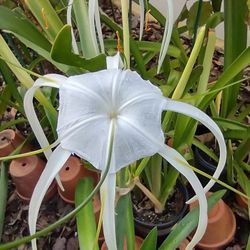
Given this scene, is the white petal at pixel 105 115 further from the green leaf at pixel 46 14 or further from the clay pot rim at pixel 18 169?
the clay pot rim at pixel 18 169

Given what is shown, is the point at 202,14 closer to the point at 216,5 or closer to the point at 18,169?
the point at 216,5

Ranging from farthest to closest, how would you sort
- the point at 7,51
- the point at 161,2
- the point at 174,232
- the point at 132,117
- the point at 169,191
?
the point at 161,2, the point at 169,191, the point at 174,232, the point at 7,51, the point at 132,117

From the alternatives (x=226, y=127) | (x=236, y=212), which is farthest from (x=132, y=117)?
(x=236, y=212)

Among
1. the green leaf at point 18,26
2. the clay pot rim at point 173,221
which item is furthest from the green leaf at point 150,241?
the green leaf at point 18,26

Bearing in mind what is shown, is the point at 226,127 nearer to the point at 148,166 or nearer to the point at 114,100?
the point at 148,166

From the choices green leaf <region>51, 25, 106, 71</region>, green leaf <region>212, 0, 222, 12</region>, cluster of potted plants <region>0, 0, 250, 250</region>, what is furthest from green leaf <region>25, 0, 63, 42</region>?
green leaf <region>212, 0, 222, 12</region>

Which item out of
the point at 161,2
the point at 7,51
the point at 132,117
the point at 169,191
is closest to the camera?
the point at 132,117

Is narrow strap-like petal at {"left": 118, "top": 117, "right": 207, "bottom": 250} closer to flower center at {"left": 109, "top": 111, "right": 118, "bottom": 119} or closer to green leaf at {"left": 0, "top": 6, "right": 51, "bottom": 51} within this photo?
flower center at {"left": 109, "top": 111, "right": 118, "bottom": 119}

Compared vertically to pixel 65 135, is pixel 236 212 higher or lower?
lower
